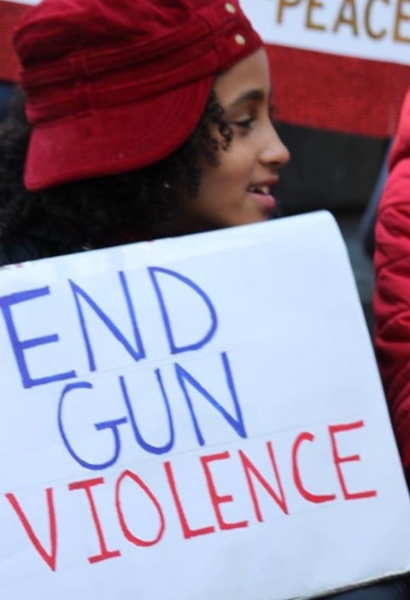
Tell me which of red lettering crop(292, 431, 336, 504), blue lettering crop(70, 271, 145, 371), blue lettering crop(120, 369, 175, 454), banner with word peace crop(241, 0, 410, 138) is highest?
banner with word peace crop(241, 0, 410, 138)

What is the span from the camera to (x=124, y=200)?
1.88 m

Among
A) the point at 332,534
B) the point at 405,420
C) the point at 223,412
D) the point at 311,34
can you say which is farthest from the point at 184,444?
the point at 311,34

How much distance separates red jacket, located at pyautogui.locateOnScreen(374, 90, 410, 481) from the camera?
5.80 ft

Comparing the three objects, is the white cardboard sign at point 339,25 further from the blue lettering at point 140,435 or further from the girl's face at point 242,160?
the blue lettering at point 140,435

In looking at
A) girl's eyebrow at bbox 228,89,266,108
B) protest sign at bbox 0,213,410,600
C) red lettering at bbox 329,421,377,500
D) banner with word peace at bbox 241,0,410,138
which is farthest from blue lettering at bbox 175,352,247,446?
banner with word peace at bbox 241,0,410,138

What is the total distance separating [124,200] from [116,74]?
0.62 ft

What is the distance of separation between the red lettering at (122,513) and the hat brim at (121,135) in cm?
47

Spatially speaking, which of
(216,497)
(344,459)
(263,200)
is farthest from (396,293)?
(216,497)

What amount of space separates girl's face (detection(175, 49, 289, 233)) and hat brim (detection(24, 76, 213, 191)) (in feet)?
0.18

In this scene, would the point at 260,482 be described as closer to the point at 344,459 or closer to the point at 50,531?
the point at 344,459

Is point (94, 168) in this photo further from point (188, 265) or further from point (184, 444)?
point (184, 444)

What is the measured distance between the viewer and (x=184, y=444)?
154 centimetres

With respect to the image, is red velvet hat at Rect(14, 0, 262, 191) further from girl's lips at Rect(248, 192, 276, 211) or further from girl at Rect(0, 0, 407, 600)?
girl's lips at Rect(248, 192, 276, 211)

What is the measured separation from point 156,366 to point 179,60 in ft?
1.51
